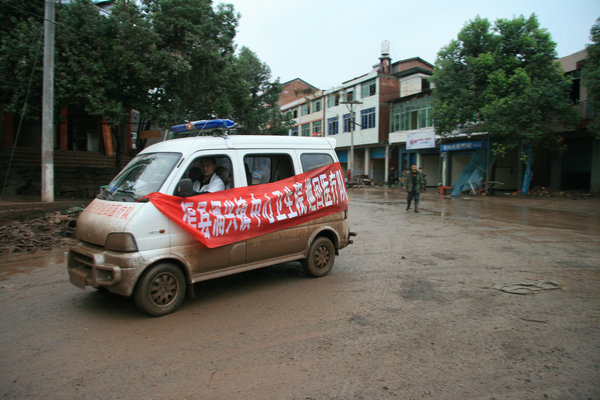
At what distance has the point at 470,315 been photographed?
452 centimetres

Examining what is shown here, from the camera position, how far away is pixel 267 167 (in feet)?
18.4

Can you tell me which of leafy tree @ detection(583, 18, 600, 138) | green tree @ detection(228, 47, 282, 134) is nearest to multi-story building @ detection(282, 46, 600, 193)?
leafy tree @ detection(583, 18, 600, 138)

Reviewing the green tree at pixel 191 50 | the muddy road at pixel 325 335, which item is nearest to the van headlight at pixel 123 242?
the muddy road at pixel 325 335

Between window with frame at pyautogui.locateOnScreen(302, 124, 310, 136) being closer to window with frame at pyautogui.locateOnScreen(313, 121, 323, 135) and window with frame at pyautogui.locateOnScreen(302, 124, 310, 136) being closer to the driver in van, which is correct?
window with frame at pyautogui.locateOnScreen(313, 121, 323, 135)

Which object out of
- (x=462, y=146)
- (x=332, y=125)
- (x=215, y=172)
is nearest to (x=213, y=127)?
(x=215, y=172)

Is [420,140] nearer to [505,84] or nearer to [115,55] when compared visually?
[505,84]

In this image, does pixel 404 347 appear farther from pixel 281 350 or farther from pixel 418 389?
pixel 281 350

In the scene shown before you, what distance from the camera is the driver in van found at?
502 centimetres

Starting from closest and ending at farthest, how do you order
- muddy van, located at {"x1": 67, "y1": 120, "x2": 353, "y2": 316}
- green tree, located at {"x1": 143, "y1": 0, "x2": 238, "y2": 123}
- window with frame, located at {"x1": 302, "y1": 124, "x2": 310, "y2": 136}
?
muddy van, located at {"x1": 67, "y1": 120, "x2": 353, "y2": 316} → green tree, located at {"x1": 143, "y1": 0, "x2": 238, "y2": 123} → window with frame, located at {"x1": 302, "y1": 124, "x2": 310, "y2": 136}

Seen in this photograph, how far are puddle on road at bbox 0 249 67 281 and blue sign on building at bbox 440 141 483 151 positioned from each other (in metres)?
25.8

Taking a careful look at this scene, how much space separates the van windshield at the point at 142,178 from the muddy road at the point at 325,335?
1.40 metres

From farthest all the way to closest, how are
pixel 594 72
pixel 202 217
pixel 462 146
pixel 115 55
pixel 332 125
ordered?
pixel 332 125, pixel 462 146, pixel 594 72, pixel 115 55, pixel 202 217

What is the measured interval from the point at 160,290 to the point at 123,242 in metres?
0.72

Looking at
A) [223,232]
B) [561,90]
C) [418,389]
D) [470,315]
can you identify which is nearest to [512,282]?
[470,315]
